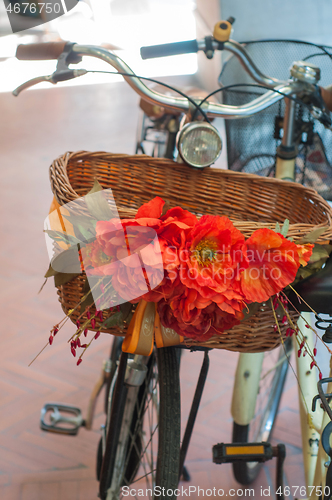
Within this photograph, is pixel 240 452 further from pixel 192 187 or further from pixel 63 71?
pixel 63 71

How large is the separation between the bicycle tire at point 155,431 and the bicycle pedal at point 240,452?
0.15 meters

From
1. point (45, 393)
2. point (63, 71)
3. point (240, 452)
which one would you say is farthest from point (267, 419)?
point (63, 71)

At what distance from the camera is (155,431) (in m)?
1.11

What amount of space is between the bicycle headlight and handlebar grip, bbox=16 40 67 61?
0.40 m

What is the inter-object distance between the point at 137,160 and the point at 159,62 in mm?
6162

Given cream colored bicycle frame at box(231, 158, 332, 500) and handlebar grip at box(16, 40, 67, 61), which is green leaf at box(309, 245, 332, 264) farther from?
handlebar grip at box(16, 40, 67, 61)

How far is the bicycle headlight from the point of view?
0.84m

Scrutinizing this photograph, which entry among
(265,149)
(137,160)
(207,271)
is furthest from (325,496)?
(265,149)

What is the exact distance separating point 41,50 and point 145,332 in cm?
74

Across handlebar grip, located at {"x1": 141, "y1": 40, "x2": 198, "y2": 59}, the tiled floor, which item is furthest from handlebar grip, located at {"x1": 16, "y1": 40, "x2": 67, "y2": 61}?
the tiled floor

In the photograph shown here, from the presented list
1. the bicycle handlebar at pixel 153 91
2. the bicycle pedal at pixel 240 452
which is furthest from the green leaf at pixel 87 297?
the bicycle pedal at pixel 240 452

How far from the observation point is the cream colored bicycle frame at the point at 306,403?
945mm

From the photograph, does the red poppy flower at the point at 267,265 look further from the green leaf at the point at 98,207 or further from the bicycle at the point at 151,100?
the bicycle at the point at 151,100

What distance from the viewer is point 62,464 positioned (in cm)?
153
